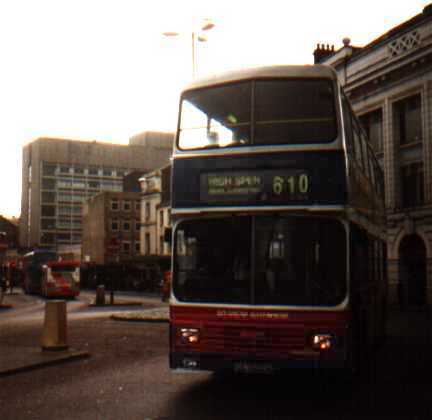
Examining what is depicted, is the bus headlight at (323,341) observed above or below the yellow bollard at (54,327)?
above

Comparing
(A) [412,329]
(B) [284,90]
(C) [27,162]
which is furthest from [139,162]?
(B) [284,90]

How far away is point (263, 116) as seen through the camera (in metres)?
9.52

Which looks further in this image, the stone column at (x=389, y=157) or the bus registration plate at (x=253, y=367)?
the stone column at (x=389, y=157)

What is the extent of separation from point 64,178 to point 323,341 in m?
124

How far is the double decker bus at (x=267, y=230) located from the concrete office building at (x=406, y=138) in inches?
964

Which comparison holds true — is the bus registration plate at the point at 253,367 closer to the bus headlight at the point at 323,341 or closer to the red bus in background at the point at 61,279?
the bus headlight at the point at 323,341

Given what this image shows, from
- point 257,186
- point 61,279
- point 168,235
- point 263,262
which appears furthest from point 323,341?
point 61,279

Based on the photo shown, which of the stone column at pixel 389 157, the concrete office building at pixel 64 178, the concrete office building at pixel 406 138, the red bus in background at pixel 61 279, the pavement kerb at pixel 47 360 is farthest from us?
the concrete office building at pixel 64 178

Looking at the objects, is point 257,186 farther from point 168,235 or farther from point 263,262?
point 168,235

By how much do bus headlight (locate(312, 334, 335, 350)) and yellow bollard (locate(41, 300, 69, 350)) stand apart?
6779mm

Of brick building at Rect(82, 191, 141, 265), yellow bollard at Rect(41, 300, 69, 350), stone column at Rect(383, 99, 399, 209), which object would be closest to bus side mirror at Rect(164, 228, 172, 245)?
yellow bollard at Rect(41, 300, 69, 350)

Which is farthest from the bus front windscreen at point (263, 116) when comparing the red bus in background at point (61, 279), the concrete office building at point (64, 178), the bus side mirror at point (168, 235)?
the concrete office building at point (64, 178)

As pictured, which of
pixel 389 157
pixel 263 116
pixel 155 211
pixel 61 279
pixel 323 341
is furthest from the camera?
pixel 155 211

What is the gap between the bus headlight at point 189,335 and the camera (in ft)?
30.3
